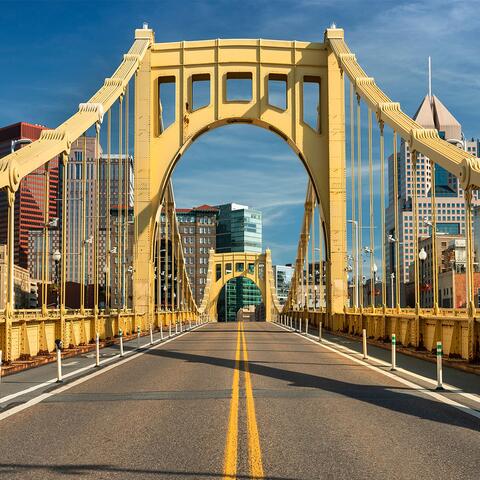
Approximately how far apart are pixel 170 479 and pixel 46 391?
8.05 metres

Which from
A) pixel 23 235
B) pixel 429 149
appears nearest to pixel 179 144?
pixel 429 149

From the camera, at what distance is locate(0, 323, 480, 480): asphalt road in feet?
24.5

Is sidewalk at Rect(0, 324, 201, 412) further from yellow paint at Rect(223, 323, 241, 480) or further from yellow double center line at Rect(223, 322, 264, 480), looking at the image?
→ yellow double center line at Rect(223, 322, 264, 480)

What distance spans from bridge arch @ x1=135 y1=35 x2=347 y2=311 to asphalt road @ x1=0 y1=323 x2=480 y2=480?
32.5m

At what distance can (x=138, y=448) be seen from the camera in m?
8.54

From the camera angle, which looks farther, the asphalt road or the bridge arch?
the bridge arch

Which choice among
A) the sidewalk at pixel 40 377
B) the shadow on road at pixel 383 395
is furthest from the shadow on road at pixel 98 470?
the sidewalk at pixel 40 377

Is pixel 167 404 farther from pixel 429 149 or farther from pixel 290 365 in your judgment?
pixel 429 149

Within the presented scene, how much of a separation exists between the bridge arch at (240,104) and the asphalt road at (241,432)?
3245 cm

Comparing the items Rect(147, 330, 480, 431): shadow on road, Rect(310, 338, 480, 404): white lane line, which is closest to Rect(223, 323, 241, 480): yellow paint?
Rect(147, 330, 480, 431): shadow on road

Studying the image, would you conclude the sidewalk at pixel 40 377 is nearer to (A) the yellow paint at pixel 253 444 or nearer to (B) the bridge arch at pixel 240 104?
(A) the yellow paint at pixel 253 444

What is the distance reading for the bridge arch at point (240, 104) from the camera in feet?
156

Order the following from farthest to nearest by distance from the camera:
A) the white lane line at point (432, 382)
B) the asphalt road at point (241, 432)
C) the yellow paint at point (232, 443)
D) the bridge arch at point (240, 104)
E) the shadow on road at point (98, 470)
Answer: the bridge arch at point (240, 104) → the white lane line at point (432, 382) → the asphalt road at point (241, 432) → the yellow paint at point (232, 443) → the shadow on road at point (98, 470)

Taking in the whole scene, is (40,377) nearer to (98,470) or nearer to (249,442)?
(249,442)
